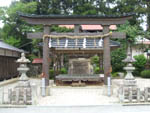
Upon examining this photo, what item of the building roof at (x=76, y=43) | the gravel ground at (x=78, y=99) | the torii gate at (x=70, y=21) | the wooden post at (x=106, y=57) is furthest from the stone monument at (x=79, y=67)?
the wooden post at (x=106, y=57)

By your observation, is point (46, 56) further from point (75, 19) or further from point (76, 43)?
point (75, 19)

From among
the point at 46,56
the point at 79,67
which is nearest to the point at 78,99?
the point at 46,56

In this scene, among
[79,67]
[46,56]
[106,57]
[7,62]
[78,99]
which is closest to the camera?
[78,99]

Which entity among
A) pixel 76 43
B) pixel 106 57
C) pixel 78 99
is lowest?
pixel 78 99

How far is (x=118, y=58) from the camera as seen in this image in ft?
74.6

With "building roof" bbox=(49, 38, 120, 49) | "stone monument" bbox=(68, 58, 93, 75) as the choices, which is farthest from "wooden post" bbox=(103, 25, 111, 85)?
"stone monument" bbox=(68, 58, 93, 75)

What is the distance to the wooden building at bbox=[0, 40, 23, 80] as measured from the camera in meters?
15.1

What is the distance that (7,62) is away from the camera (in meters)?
16.7

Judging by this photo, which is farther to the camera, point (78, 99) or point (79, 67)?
point (79, 67)

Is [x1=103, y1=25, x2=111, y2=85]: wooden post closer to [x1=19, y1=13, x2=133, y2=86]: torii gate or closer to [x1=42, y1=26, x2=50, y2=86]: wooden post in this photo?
[x1=19, y1=13, x2=133, y2=86]: torii gate

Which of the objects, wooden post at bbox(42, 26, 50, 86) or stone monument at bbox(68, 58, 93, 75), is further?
stone monument at bbox(68, 58, 93, 75)

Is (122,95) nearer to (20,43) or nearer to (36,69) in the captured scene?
(36,69)

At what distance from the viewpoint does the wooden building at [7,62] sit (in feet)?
49.6

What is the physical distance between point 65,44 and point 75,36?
0.67 metres
